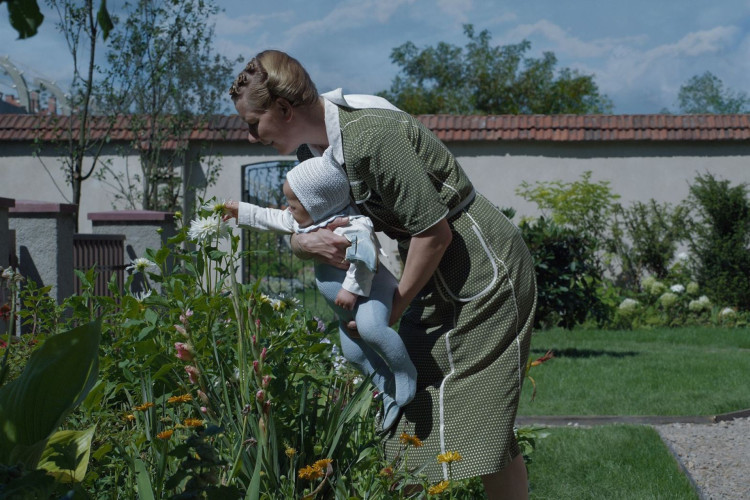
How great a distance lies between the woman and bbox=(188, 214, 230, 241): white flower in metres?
0.43

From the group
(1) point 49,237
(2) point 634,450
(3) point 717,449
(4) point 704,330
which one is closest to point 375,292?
(2) point 634,450

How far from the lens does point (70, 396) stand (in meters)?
1.61

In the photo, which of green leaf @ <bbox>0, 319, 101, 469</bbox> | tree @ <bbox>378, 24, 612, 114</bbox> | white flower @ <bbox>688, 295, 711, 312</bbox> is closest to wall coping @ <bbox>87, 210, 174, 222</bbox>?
green leaf @ <bbox>0, 319, 101, 469</bbox>

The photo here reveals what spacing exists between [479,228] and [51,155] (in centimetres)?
1437

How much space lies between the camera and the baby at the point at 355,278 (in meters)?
2.07

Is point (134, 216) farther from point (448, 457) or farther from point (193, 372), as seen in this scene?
point (448, 457)

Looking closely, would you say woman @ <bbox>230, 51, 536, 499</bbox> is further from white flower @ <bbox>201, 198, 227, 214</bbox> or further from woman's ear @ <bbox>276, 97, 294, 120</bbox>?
white flower @ <bbox>201, 198, 227, 214</bbox>

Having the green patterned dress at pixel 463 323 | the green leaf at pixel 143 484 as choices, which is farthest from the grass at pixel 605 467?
the green leaf at pixel 143 484

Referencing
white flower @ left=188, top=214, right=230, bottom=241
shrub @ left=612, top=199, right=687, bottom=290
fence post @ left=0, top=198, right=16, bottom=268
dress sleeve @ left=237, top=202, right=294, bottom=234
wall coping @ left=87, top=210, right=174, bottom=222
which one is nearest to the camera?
dress sleeve @ left=237, top=202, right=294, bottom=234

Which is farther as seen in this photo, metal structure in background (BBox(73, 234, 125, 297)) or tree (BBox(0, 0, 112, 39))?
metal structure in background (BBox(73, 234, 125, 297))

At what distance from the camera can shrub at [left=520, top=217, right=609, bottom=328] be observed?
875cm

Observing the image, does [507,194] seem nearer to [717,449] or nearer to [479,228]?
[717,449]

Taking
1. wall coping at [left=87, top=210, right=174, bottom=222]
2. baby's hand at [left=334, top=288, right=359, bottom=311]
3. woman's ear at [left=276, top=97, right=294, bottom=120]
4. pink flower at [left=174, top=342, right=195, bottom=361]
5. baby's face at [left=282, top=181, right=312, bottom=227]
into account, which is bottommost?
pink flower at [left=174, top=342, right=195, bottom=361]

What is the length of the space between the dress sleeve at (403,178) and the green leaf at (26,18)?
3.73 feet
